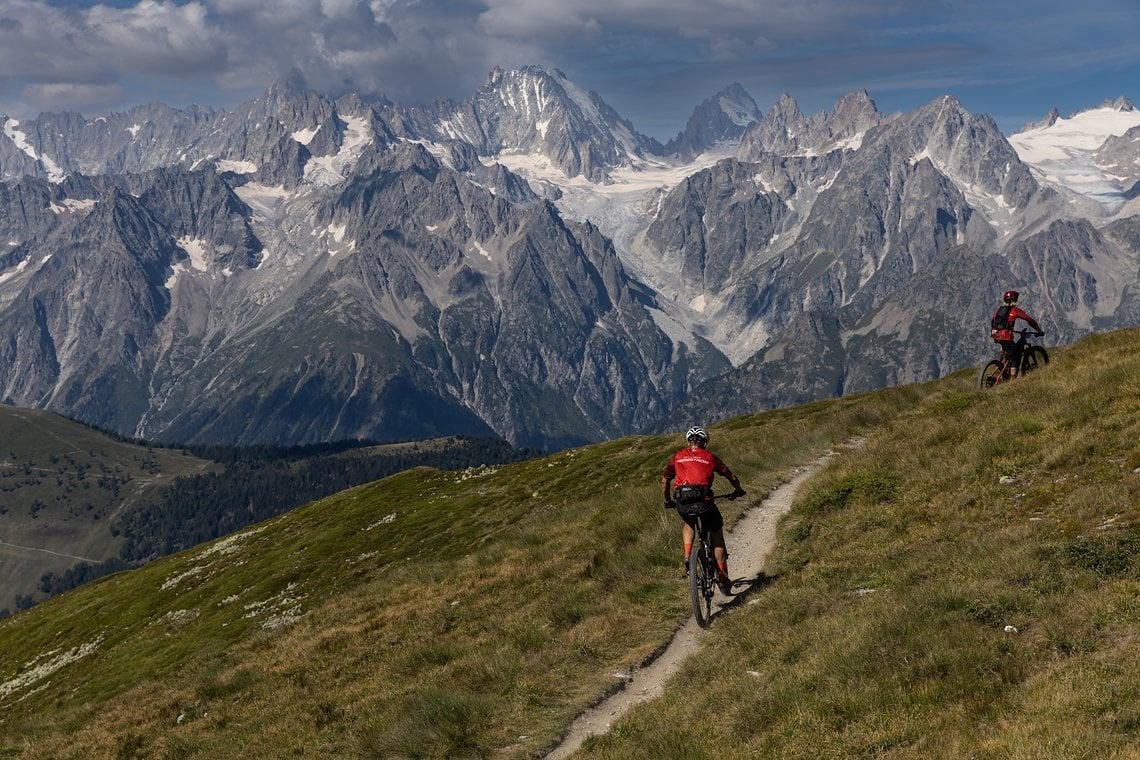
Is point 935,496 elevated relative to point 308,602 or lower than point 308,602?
elevated

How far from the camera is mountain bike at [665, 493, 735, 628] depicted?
20.8 m

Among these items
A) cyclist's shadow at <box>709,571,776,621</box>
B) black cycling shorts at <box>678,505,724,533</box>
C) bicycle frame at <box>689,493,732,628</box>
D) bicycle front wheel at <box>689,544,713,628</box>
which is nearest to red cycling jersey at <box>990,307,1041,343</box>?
cyclist's shadow at <box>709,571,776,621</box>

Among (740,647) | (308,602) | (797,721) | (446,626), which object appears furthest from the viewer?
(308,602)

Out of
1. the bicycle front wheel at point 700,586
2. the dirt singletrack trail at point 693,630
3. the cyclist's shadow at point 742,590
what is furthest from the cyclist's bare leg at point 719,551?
the dirt singletrack trail at point 693,630

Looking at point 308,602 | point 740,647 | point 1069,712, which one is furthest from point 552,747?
point 308,602

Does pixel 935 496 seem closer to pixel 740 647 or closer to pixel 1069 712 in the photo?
pixel 740 647

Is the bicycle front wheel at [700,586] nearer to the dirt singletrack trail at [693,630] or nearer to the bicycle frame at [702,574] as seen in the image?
the bicycle frame at [702,574]

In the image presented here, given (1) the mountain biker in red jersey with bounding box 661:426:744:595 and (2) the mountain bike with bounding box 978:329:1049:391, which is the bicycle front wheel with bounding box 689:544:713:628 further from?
(2) the mountain bike with bounding box 978:329:1049:391

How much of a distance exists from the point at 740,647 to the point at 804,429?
27861 millimetres

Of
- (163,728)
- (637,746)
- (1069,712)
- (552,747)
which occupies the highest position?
(1069,712)

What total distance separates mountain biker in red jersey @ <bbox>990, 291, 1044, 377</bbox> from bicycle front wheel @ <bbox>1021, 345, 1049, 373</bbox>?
18.7 inches

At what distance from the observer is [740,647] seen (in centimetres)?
1817

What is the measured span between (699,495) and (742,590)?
3.09 metres

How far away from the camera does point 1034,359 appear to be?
3841 centimetres
